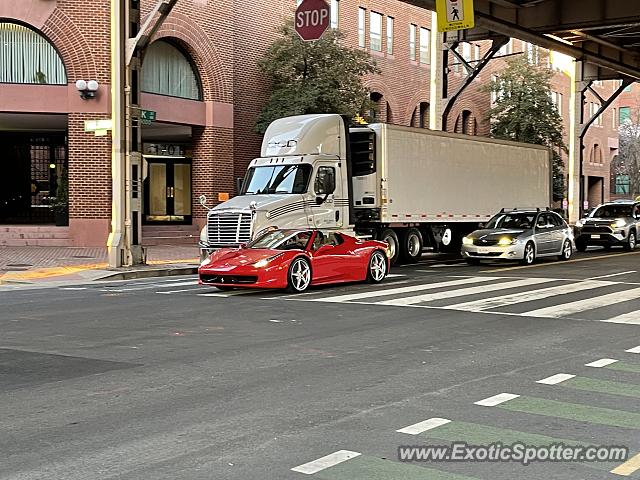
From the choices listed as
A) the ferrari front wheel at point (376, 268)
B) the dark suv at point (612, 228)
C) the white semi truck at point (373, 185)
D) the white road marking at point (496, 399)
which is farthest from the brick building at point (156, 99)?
the white road marking at point (496, 399)

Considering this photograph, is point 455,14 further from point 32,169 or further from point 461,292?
point 32,169

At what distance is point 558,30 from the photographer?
31984mm

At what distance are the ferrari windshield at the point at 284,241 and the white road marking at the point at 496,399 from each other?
8.92 m

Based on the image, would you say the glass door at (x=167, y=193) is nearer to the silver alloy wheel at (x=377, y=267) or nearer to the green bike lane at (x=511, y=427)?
the silver alloy wheel at (x=377, y=267)

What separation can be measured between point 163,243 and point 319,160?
1166cm

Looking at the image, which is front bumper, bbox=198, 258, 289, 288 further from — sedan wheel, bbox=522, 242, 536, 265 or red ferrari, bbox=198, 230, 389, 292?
sedan wheel, bbox=522, 242, 536, 265

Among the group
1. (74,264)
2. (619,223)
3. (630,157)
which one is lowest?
(74,264)

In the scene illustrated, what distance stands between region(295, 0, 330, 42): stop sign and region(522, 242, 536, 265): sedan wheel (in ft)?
28.9

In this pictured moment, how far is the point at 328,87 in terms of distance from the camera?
101ft

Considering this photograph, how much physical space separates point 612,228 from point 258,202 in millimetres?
15488

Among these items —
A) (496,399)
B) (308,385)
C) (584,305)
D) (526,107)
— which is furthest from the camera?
(526,107)

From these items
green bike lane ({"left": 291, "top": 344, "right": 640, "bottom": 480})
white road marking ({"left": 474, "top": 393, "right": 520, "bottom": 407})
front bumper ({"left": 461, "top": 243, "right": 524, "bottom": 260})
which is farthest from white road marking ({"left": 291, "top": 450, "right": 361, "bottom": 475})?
front bumper ({"left": 461, "top": 243, "right": 524, "bottom": 260})

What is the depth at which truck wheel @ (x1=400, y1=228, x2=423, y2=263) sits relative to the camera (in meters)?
23.8

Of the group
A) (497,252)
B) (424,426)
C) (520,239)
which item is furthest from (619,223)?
(424,426)
